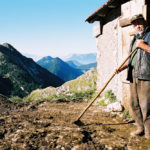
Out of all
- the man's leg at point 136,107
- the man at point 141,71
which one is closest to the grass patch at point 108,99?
the man's leg at point 136,107

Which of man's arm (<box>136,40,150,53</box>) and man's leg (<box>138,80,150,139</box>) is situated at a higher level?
man's arm (<box>136,40,150,53</box>)

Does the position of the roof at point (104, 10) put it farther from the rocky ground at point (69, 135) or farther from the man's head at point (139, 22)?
the rocky ground at point (69, 135)

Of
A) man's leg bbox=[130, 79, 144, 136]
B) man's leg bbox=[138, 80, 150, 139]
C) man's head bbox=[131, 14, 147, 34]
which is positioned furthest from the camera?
man's leg bbox=[130, 79, 144, 136]

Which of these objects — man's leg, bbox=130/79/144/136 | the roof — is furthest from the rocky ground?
the roof

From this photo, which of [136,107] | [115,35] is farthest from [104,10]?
[136,107]

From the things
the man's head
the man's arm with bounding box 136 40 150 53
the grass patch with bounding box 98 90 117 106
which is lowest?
the grass patch with bounding box 98 90 117 106

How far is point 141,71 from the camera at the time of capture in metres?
3.46

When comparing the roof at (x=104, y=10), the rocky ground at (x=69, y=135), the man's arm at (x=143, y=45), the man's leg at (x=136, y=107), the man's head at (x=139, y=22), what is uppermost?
the roof at (x=104, y=10)

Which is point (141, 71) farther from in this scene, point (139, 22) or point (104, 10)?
Result: point (104, 10)

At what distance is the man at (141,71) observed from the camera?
3395mm

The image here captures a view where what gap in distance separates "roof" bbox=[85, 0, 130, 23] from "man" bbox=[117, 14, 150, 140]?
2795 millimetres

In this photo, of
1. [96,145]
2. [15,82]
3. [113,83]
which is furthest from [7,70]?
[96,145]

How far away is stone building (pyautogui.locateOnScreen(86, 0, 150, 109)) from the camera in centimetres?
525

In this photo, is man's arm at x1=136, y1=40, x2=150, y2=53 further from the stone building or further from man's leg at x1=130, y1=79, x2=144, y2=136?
the stone building
